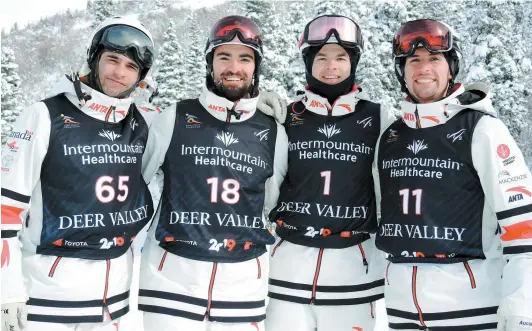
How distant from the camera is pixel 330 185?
A: 4828mm

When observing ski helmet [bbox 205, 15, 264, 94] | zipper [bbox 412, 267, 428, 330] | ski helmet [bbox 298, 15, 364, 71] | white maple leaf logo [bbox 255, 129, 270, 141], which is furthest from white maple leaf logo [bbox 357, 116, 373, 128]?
zipper [bbox 412, 267, 428, 330]

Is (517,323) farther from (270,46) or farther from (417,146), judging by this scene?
(270,46)

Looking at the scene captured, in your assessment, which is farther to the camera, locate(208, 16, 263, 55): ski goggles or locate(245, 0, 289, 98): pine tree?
locate(245, 0, 289, 98): pine tree

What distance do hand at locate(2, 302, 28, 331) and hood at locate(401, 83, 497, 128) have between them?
3.39m

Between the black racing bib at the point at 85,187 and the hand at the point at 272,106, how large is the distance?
1.29m

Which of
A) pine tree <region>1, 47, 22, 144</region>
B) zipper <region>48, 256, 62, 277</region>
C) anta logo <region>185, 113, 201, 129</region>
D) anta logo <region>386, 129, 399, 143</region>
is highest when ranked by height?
pine tree <region>1, 47, 22, 144</region>

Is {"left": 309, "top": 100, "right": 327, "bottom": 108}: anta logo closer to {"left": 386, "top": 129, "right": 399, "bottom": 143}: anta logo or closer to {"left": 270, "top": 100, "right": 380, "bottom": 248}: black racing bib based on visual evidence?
{"left": 270, "top": 100, "right": 380, "bottom": 248}: black racing bib

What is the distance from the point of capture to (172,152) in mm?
4590

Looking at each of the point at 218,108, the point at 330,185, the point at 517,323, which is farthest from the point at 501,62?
the point at 517,323

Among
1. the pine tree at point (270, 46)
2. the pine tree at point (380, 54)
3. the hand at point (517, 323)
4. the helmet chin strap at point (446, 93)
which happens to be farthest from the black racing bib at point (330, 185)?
the pine tree at point (270, 46)

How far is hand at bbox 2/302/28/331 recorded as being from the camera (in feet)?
12.5

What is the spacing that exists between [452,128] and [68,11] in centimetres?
14742

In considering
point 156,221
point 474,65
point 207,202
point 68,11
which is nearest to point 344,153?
point 207,202

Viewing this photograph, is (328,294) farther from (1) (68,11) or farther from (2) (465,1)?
(1) (68,11)
